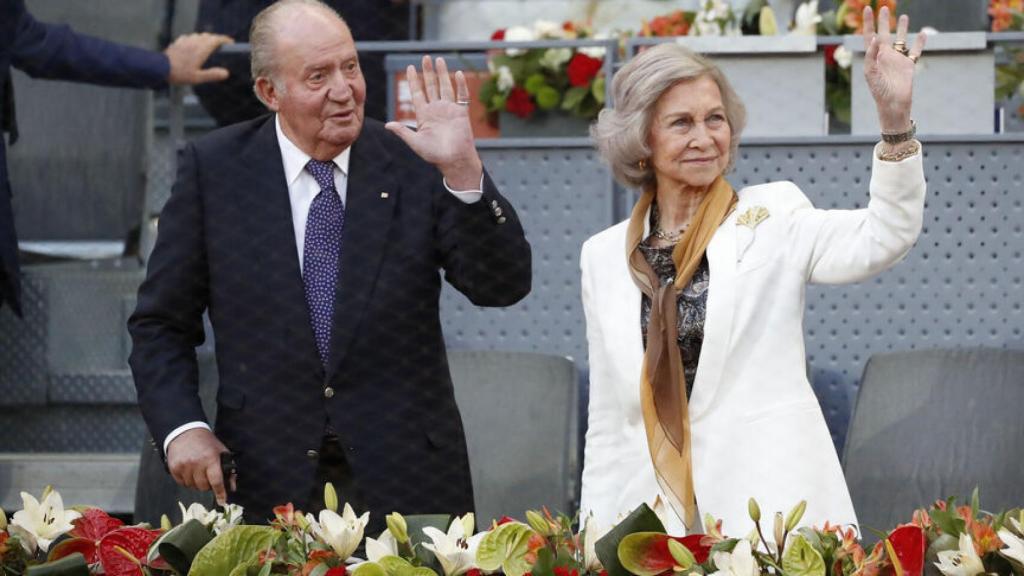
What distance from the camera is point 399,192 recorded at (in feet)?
8.98

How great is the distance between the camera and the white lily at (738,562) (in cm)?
179

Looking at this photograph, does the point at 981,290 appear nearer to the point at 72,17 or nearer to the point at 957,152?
the point at 957,152

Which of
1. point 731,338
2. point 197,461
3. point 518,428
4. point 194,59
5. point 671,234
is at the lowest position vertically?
point 518,428

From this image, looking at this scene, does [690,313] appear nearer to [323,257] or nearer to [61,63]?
[323,257]

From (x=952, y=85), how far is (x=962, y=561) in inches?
→ 89.7

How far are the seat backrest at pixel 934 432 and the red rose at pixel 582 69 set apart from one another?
1.01 metres

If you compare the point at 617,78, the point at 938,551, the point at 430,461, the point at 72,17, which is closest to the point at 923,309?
the point at 617,78

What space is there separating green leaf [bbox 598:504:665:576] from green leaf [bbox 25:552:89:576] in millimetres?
543

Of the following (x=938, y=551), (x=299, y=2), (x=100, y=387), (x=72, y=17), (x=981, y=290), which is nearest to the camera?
(x=938, y=551)

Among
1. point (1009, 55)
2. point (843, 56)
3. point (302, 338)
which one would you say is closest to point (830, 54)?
point (843, 56)

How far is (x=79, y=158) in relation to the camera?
4773mm

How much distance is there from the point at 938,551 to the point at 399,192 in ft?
3.71

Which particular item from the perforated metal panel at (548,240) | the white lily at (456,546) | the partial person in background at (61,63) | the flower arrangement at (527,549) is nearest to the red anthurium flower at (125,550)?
the flower arrangement at (527,549)

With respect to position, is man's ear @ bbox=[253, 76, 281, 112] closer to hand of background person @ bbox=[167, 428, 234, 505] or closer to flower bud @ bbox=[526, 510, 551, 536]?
hand of background person @ bbox=[167, 428, 234, 505]
